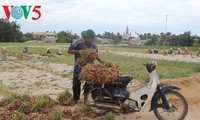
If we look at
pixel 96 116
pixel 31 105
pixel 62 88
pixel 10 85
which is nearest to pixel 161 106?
pixel 96 116

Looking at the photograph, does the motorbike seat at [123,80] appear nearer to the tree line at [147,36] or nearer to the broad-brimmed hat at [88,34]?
the broad-brimmed hat at [88,34]

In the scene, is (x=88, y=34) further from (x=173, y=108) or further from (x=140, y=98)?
(x=173, y=108)

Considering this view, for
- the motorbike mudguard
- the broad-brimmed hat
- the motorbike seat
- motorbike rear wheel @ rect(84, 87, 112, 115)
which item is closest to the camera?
the motorbike mudguard

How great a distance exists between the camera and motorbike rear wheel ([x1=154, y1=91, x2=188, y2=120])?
578 cm

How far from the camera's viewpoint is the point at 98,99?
20.7ft

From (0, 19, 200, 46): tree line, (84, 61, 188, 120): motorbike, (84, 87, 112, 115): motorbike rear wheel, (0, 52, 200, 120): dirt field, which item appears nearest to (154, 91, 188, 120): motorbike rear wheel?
(84, 61, 188, 120): motorbike

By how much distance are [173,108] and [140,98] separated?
24.9 inches

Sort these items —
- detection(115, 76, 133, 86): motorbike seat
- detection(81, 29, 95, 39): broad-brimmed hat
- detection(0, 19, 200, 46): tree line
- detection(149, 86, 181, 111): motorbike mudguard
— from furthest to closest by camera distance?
detection(0, 19, 200, 46): tree line
detection(81, 29, 95, 39): broad-brimmed hat
detection(115, 76, 133, 86): motorbike seat
detection(149, 86, 181, 111): motorbike mudguard

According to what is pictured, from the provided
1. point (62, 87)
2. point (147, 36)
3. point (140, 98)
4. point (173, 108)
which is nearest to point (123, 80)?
point (140, 98)

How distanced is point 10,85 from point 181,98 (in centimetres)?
587

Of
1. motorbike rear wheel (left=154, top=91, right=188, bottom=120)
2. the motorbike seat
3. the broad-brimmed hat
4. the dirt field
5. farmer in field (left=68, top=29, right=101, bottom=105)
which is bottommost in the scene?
the dirt field

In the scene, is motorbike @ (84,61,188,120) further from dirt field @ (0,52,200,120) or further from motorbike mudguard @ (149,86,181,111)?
dirt field @ (0,52,200,120)

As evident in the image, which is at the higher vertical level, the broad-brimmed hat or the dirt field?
the broad-brimmed hat

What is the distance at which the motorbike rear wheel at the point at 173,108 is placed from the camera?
19.0 ft
